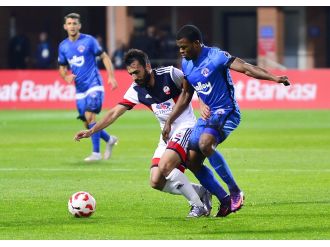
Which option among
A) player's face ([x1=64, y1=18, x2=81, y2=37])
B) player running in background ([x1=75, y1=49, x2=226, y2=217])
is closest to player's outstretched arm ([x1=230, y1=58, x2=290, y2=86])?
player running in background ([x1=75, y1=49, x2=226, y2=217])

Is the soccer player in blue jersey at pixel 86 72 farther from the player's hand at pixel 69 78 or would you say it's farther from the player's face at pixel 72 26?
the player's hand at pixel 69 78

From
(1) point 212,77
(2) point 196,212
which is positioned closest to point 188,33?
(1) point 212,77

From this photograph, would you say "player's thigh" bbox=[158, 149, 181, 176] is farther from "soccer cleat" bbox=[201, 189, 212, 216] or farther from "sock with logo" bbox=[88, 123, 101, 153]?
A: "sock with logo" bbox=[88, 123, 101, 153]

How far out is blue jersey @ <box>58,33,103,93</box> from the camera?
1975 centimetres

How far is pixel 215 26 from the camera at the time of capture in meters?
43.9

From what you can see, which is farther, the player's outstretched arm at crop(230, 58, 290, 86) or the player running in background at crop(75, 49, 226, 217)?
the player running in background at crop(75, 49, 226, 217)

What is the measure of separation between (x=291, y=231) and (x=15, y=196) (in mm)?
4461

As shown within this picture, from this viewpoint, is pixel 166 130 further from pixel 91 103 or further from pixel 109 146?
pixel 109 146

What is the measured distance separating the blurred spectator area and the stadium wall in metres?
7.58

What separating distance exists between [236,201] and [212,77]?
1319 millimetres

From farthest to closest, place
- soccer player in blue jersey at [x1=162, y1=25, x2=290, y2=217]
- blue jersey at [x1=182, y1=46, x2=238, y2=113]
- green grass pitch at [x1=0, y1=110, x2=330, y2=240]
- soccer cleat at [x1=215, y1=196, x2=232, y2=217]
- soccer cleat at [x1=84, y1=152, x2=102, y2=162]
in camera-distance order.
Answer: soccer cleat at [x1=84, y1=152, x2=102, y2=162] < soccer cleat at [x1=215, y1=196, x2=232, y2=217] < blue jersey at [x1=182, y1=46, x2=238, y2=113] < soccer player in blue jersey at [x1=162, y1=25, x2=290, y2=217] < green grass pitch at [x1=0, y1=110, x2=330, y2=240]

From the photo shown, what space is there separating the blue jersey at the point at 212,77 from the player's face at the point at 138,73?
0.39 metres

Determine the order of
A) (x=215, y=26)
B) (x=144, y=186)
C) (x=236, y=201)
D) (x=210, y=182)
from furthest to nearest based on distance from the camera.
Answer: (x=215, y=26) < (x=144, y=186) < (x=236, y=201) < (x=210, y=182)

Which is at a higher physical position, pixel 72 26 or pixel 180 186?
pixel 72 26
